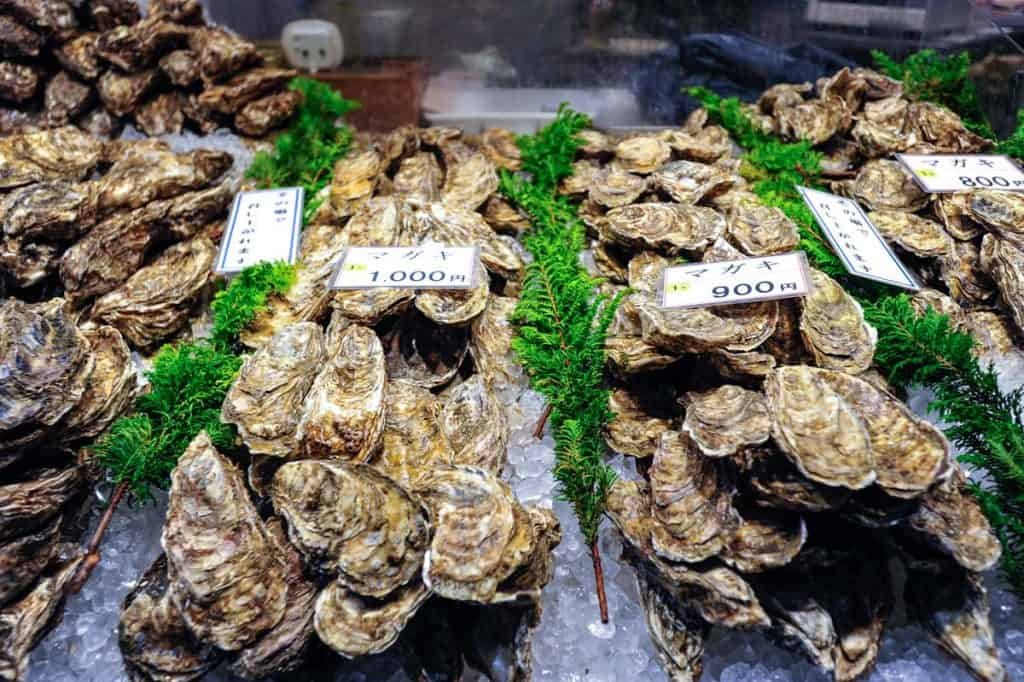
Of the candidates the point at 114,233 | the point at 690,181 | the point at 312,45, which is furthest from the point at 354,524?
the point at 312,45

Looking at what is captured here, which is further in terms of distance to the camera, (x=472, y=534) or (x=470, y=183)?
(x=470, y=183)

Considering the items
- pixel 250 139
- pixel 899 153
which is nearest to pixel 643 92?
pixel 899 153

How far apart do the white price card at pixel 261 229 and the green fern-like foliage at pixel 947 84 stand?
7.11ft

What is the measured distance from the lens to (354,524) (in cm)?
130

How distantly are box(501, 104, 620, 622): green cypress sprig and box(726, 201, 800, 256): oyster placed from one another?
1.24 feet

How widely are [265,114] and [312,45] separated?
2.09ft

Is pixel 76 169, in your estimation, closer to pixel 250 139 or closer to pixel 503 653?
pixel 250 139

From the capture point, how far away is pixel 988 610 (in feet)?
4.65

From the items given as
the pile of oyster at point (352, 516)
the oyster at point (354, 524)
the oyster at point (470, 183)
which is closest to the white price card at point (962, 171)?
the oyster at point (470, 183)

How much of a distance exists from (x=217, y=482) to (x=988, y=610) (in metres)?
1.46

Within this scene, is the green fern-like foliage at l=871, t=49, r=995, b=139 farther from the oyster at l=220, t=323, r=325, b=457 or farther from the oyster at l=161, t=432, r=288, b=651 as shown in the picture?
the oyster at l=161, t=432, r=288, b=651

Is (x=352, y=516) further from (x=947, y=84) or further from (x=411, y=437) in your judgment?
(x=947, y=84)

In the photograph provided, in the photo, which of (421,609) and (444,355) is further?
(444,355)

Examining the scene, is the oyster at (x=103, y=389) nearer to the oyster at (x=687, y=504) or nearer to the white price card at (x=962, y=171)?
the oyster at (x=687, y=504)
